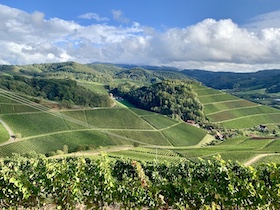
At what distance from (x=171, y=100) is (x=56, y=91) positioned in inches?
2656

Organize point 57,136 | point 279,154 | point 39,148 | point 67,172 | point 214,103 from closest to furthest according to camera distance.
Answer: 1. point 67,172
2. point 279,154
3. point 39,148
4. point 57,136
5. point 214,103

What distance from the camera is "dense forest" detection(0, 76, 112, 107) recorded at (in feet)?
451

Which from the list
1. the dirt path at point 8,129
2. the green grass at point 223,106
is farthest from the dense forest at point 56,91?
the green grass at point 223,106

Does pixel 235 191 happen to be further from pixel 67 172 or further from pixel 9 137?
pixel 9 137

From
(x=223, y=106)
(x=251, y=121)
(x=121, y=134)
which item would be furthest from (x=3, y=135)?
(x=223, y=106)

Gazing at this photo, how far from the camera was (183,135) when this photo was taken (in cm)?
11450

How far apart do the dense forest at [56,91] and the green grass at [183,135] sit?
38406 millimetres

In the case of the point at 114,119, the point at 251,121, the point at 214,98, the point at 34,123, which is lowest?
the point at 251,121

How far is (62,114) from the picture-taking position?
108 meters

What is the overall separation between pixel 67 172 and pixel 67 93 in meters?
129

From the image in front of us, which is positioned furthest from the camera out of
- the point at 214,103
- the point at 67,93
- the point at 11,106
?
the point at 214,103

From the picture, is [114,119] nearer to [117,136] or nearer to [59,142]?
[117,136]

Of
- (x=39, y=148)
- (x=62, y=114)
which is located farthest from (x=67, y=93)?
(x=39, y=148)

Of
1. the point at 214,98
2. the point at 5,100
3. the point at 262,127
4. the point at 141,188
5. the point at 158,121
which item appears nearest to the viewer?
the point at 141,188
